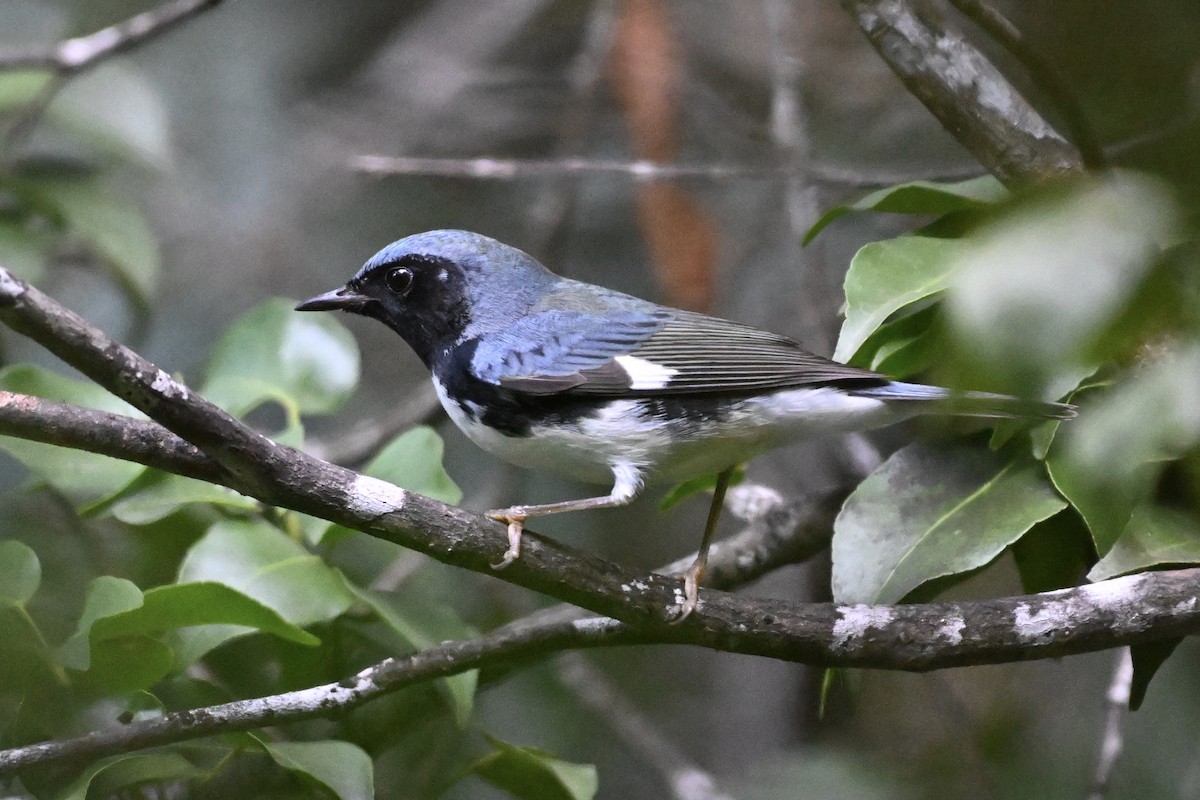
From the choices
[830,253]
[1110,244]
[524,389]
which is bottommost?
[830,253]

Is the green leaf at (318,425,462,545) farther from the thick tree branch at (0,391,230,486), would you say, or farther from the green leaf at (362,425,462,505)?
the thick tree branch at (0,391,230,486)

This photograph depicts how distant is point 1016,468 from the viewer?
2357mm

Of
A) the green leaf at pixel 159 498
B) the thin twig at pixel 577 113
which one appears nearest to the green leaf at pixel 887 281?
the green leaf at pixel 159 498

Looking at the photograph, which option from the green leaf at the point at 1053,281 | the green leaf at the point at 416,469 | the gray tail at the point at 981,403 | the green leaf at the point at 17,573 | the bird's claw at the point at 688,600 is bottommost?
the green leaf at the point at 416,469

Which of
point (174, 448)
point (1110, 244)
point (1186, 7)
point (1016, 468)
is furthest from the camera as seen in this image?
point (1016, 468)

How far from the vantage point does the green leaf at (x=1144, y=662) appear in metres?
2.14

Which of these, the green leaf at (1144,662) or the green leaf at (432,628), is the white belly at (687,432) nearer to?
the green leaf at (432,628)

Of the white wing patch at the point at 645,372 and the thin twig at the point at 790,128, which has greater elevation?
the thin twig at the point at 790,128

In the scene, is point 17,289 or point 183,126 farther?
point 183,126

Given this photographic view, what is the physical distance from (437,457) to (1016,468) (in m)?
1.30

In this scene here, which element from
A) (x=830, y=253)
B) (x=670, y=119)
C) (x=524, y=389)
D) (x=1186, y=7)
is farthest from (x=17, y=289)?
(x=830, y=253)

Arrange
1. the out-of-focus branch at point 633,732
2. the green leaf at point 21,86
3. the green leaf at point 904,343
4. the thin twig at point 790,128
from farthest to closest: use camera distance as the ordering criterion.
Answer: the thin twig at point 790,128
the green leaf at point 21,86
the out-of-focus branch at point 633,732
the green leaf at point 904,343

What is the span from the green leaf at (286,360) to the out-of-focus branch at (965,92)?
1625 millimetres

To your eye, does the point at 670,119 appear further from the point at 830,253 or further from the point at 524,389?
the point at 524,389
